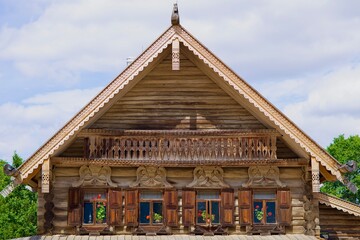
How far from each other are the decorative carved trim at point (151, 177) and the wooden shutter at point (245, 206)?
2484 millimetres

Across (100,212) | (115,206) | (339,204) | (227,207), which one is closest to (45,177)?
(100,212)

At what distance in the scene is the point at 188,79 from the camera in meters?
23.1

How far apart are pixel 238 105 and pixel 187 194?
144 inches

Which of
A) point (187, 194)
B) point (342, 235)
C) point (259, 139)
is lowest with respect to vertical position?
point (342, 235)

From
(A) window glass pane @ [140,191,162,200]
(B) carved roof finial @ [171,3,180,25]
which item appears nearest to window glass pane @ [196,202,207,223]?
(A) window glass pane @ [140,191,162,200]

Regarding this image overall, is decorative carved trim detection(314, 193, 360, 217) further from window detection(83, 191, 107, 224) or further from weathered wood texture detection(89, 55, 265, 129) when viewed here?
window detection(83, 191, 107, 224)

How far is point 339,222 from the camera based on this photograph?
24.5 m

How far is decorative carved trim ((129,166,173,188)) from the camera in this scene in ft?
73.3

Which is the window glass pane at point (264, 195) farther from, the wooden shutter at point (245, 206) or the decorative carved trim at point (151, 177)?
the decorative carved trim at point (151, 177)

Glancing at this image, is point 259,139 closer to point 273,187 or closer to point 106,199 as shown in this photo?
point 273,187

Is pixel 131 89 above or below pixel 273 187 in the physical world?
above

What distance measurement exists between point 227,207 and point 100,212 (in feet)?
A: 14.3

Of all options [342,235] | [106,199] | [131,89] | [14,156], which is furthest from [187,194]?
[14,156]

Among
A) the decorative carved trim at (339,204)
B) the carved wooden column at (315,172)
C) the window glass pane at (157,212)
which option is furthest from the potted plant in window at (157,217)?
the decorative carved trim at (339,204)
